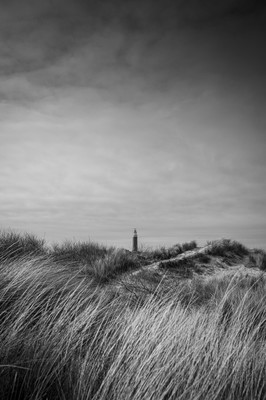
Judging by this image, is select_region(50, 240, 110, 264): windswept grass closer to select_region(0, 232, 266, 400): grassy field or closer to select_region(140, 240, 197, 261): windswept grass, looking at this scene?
select_region(0, 232, 266, 400): grassy field

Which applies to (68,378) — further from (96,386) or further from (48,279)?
(48,279)

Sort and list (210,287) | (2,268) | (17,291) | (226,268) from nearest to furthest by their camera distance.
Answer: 1. (17,291)
2. (2,268)
3. (210,287)
4. (226,268)

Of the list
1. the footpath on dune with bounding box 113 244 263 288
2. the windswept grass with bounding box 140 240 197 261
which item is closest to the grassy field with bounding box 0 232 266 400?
the footpath on dune with bounding box 113 244 263 288

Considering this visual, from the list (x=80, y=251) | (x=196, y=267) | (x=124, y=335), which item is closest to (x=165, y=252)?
(x=196, y=267)

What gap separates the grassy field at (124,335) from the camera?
204 centimetres

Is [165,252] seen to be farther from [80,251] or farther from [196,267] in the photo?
[80,251]

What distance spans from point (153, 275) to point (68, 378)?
4937 millimetres

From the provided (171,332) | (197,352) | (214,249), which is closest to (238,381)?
(197,352)

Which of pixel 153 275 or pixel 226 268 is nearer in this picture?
pixel 153 275

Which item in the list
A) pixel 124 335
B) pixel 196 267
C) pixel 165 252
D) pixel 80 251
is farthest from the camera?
pixel 165 252

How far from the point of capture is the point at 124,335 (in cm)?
269

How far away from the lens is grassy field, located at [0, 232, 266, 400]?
2043mm

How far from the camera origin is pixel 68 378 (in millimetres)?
2121

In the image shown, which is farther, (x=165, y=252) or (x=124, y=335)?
(x=165, y=252)
